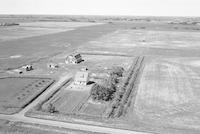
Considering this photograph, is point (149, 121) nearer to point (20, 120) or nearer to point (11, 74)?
point (20, 120)

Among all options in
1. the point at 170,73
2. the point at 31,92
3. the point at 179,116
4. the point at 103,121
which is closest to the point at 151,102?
the point at 179,116

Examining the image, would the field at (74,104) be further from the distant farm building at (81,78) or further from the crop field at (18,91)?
the crop field at (18,91)

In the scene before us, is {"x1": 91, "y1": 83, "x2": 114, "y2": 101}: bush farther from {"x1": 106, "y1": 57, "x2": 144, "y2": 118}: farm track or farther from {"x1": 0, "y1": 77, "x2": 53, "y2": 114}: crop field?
{"x1": 0, "y1": 77, "x2": 53, "y2": 114}: crop field

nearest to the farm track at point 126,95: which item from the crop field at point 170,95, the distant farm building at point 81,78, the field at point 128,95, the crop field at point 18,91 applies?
the field at point 128,95

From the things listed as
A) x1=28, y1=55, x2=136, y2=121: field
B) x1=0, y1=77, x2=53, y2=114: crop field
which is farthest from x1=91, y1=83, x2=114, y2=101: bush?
x1=0, y1=77, x2=53, y2=114: crop field

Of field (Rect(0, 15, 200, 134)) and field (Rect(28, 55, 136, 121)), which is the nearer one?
field (Rect(0, 15, 200, 134))
